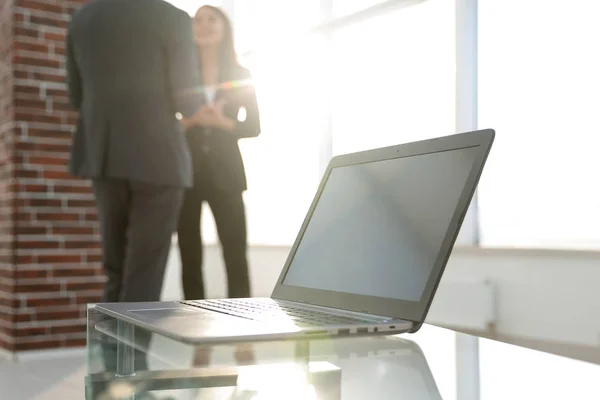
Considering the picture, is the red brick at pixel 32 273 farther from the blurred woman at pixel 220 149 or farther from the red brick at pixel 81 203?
the blurred woman at pixel 220 149

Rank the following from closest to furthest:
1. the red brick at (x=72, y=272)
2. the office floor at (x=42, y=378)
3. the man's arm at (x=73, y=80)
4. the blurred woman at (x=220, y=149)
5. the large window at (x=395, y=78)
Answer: the office floor at (x=42, y=378), the man's arm at (x=73, y=80), the blurred woman at (x=220, y=149), the red brick at (x=72, y=272), the large window at (x=395, y=78)

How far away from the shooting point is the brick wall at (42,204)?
307 centimetres

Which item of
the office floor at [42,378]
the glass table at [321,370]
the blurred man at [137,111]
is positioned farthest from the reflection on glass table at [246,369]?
the blurred man at [137,111]

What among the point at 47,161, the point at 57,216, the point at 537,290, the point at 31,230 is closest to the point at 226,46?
the point at 47,161

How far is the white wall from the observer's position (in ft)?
10.3

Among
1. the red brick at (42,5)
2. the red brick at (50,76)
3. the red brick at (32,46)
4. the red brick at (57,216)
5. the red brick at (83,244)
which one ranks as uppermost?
the red brick at (42,5)

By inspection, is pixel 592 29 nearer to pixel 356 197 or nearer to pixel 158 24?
pixel 158 24

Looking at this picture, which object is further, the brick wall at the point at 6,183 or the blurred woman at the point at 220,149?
the brick wall at the point at 6,183

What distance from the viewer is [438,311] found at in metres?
3.75

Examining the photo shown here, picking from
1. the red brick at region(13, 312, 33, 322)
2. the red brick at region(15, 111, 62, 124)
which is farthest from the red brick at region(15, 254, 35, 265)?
the red brick at region(15, 111, 62, 124)

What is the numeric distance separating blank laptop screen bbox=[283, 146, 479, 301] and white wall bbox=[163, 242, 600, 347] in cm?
234

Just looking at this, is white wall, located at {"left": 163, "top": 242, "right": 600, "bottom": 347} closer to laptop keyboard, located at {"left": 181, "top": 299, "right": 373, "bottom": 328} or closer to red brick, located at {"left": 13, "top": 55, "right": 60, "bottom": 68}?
red brick, located at {"left": 13, "top": 55, "right": 60, "bottom": 68}

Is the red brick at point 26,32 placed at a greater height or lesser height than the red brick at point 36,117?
greater

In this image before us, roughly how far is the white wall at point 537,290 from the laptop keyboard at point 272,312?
243 cm
